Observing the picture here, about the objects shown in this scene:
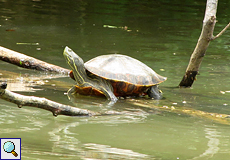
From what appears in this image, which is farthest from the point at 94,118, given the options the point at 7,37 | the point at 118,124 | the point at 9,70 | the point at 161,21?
the point at 161,21

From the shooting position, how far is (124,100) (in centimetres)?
536

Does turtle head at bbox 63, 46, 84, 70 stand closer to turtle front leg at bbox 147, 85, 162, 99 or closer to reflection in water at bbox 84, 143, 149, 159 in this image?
turtle front leg at bbox 147, 85, 162, 99

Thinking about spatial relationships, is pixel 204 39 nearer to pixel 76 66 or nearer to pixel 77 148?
pixel 76 66

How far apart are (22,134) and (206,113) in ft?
7.44

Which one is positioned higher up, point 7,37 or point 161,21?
point 161,21

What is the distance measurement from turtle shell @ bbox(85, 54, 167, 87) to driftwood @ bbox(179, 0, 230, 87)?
0.75 metres

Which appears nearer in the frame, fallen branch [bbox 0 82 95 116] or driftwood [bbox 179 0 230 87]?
fallen branch [bbox 0 82 95 116]

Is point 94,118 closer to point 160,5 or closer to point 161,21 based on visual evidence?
point 161,21

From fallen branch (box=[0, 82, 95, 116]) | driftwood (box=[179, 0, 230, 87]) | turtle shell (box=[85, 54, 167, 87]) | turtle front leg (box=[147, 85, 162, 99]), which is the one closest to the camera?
fallen branch (box=[0, 82, 95, 116])

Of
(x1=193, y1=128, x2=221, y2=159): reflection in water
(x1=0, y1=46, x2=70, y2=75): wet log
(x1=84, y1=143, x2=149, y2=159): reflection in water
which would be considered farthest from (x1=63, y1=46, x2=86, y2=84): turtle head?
(x1=84, y1=143, x2=149, y2=159): reflection in water

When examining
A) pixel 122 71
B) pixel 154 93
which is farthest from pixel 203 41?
pixel 122 71

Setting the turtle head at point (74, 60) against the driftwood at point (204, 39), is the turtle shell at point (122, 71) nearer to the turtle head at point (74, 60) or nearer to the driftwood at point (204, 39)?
the turtle head at point (74, 60)

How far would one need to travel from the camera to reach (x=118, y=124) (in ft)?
12.9

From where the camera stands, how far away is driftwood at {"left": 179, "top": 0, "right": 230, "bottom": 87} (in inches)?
212
